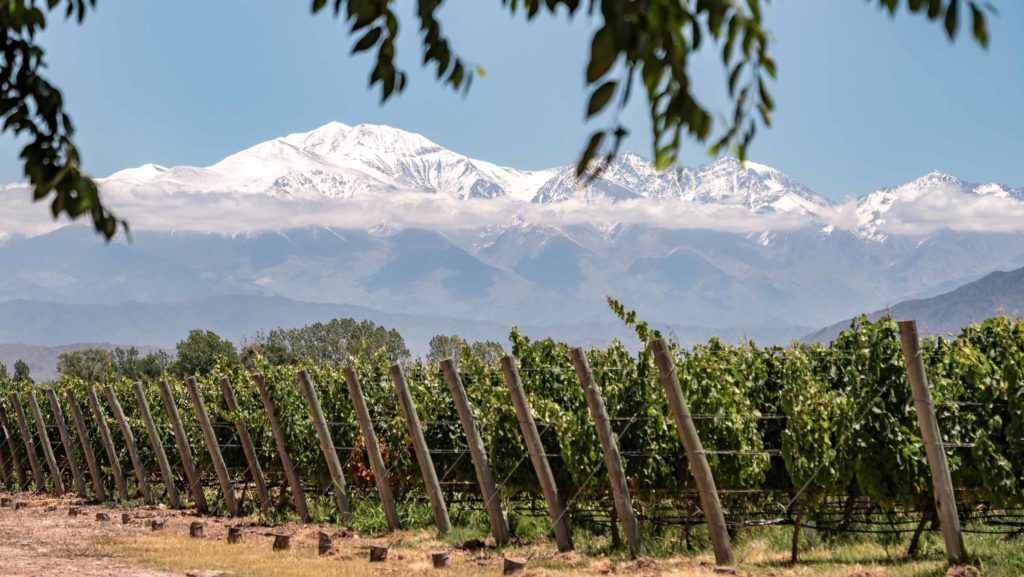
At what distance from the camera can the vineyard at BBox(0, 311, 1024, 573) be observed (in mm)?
10227

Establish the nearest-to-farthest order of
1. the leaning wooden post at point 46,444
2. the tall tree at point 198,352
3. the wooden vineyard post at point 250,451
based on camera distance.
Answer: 1. the wooden vineyard post at point 250,451
2. the leaning wooden post at point 46,444
3. the tall tree at point 198,352

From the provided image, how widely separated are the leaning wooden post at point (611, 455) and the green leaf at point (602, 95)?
8.40 m

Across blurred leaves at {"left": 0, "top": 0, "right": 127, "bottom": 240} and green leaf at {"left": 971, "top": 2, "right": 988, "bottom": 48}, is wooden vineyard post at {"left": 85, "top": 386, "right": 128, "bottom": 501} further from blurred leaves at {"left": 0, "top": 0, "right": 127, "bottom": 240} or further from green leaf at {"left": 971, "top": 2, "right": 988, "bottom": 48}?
green leaf at {"left": 971, "top": 2, "right": 988, "bottom": 48}

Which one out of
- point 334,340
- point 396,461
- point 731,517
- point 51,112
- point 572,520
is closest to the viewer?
point 51,112

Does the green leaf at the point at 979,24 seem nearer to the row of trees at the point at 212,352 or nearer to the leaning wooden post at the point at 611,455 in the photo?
the leaning wooden post at the point at 611,455

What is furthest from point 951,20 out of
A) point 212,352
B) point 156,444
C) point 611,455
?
point 212,352

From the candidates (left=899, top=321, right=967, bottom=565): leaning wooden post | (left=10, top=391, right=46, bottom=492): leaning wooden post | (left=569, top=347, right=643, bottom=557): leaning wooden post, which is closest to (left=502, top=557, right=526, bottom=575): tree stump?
(left=569, top=347, right=643, bottom=557): leaning wooden post

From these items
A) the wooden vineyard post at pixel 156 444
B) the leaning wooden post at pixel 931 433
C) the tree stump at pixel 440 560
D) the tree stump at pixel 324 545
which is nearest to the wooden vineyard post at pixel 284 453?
the tree stump at pixel 324 545

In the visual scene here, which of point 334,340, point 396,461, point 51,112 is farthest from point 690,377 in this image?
point 334,340

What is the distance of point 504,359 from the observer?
1149cm

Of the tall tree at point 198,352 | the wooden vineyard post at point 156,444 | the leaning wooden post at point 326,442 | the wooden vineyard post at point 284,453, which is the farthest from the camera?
the tall tree at point 198,352

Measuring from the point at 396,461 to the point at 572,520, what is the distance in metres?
2.71

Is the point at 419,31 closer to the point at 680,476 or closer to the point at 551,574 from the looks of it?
the point at 551,574

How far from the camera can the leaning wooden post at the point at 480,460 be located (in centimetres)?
1234
